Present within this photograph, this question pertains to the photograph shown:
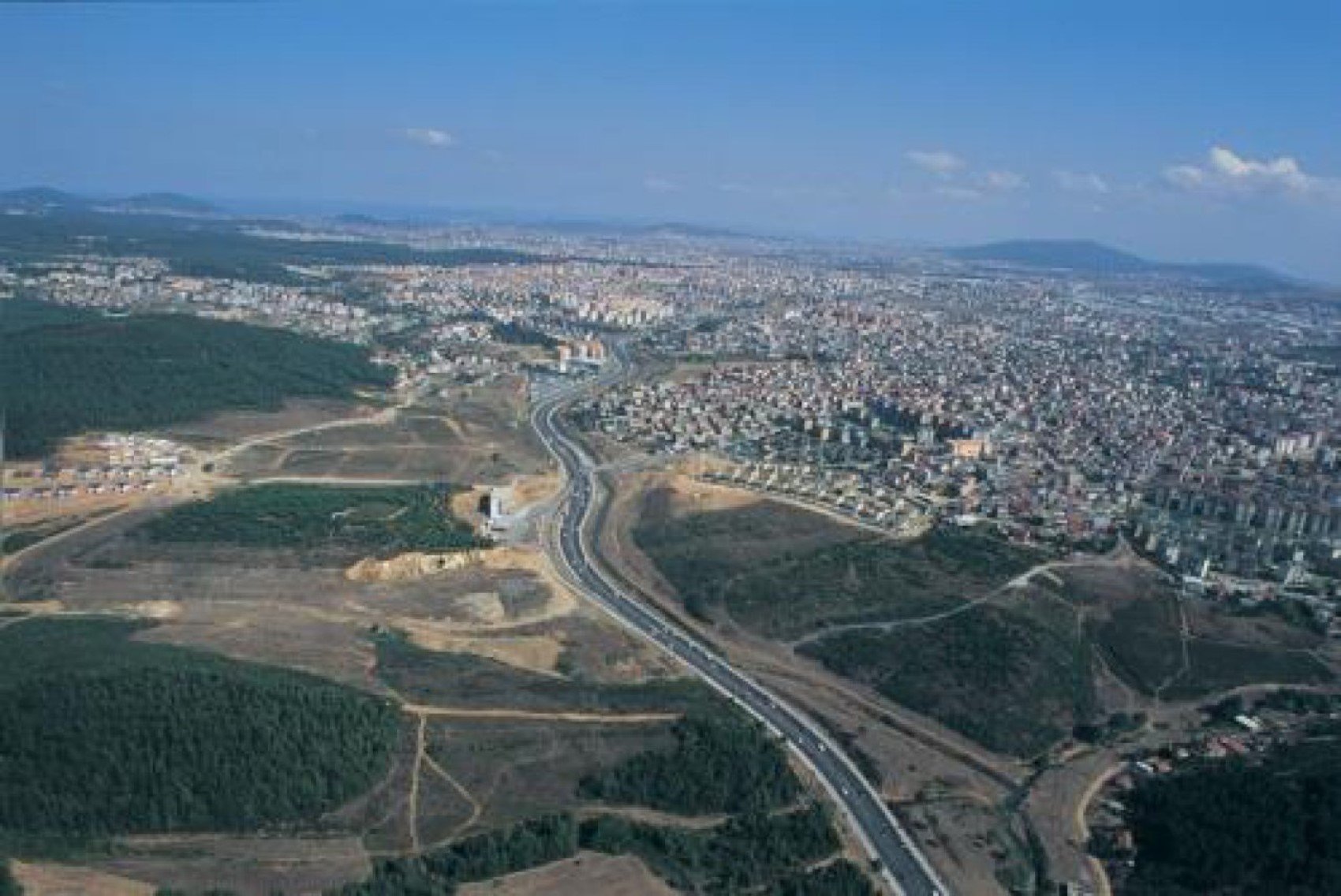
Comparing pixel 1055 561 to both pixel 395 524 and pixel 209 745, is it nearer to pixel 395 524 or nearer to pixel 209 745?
pixel 395 524

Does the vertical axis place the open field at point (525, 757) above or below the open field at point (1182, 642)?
below

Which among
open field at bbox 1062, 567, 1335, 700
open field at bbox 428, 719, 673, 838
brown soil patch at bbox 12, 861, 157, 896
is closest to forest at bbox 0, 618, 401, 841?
open field at bbox 428, 719, 673, 838

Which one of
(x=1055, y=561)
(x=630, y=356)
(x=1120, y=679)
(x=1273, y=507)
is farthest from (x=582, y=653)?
(x=630, y=356)

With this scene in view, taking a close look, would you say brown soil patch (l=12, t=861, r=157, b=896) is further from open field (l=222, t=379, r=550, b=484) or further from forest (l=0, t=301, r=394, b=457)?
forest (l=0, t=301, r=394, b=457)

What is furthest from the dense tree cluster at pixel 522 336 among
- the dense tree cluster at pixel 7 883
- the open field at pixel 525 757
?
the dense tree cluster at pixel 7 883

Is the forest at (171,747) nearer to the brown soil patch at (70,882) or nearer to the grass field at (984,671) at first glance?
the brown soil patch at (70,882)

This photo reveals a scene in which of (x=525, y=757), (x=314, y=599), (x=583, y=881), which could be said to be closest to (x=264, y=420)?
(x=314, y=599)
